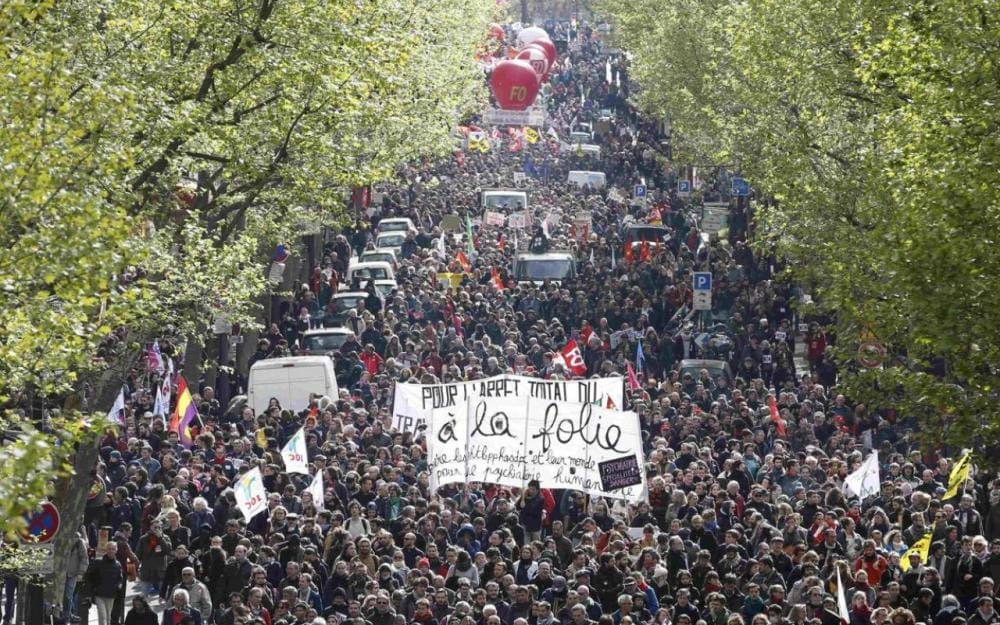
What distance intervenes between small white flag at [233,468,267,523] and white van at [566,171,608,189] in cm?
4487

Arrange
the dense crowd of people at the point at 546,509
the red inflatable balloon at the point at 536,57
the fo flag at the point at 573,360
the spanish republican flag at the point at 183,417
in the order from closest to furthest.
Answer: the dense crowd of people at the point at 546,509 < the spanish republican flag at the point at 183,417 < the fo flag at the point at 573,360 < the red inflatable balloon at the point at 536,57

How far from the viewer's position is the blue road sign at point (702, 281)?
4219 centimetres

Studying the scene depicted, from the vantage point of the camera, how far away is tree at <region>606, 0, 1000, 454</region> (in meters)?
21.1

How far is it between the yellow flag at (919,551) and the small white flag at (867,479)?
3350 mm

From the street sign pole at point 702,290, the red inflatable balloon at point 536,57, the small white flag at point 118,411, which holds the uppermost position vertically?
the red inflatable balloon at point 536,57

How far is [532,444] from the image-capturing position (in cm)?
2667

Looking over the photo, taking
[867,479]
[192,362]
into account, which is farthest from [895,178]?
[192,362]

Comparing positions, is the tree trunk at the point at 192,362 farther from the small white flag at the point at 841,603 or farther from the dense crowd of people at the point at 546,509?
the small white flag at the point at 841,603

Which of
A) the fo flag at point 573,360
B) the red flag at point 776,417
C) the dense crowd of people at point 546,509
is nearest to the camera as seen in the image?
the dense crowd of people at point 546,509

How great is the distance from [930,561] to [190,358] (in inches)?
672

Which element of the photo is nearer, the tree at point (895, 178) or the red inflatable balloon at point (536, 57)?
the tree at point (895, 178)

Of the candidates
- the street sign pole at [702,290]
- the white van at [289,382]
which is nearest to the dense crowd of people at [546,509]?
the street sign pole at [702,290]

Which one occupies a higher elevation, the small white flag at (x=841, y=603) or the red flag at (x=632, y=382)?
the red flag at (x=632, y=382)

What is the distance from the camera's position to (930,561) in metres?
23.6
